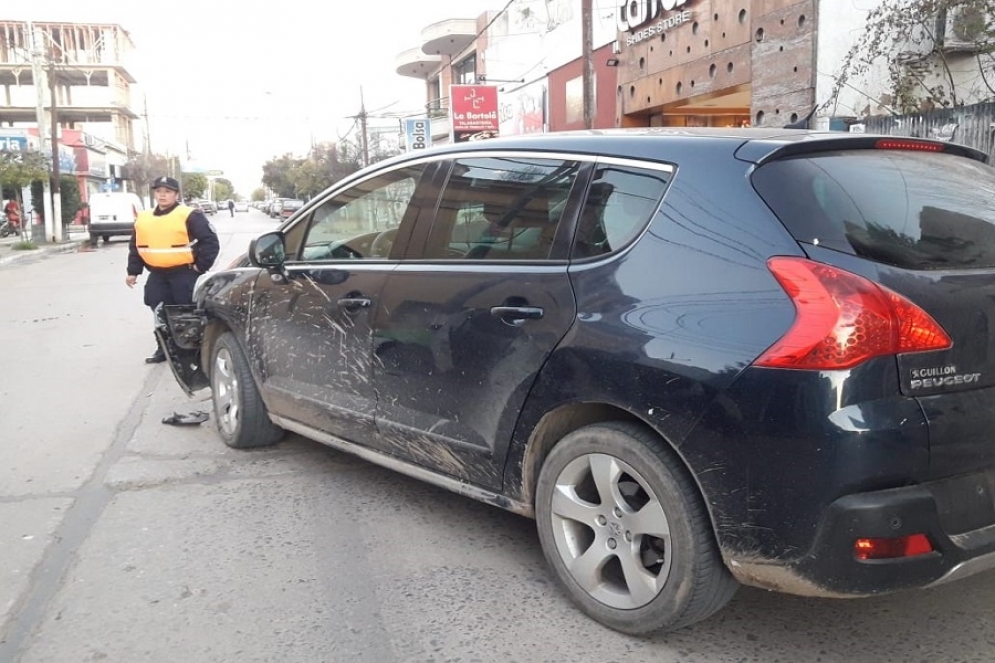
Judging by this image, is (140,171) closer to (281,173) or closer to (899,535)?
(281,173)

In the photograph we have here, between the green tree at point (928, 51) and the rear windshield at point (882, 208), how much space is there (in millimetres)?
9074

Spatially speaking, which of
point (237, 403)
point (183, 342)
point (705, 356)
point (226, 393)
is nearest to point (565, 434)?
point (705, 356)

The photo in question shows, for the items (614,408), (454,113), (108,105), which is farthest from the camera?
(108,105)

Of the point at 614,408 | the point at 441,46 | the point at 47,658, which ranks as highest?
the point at 441,46

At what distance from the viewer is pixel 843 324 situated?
2426 mm

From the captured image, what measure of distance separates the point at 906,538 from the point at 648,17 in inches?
696

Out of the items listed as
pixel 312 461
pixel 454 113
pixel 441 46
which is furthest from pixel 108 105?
pixel 312 461

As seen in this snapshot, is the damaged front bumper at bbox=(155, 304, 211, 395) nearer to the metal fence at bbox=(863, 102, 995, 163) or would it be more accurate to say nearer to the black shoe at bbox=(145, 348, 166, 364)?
the black shoe at bbox=(145, 348, 166, 364)

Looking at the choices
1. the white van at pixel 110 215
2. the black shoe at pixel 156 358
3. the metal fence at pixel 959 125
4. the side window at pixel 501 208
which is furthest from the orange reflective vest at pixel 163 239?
the white van at pixel 110 215

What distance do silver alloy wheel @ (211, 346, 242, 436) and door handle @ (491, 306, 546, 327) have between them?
2.47m

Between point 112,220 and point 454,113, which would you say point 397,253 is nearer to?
point 454,113

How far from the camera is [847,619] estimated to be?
3168 millimetres

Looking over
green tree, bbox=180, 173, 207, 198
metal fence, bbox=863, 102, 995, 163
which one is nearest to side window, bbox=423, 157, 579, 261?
Result: metal fence, bbox=863, 102, 995, 163

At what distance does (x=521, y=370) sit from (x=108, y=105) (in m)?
92.6
